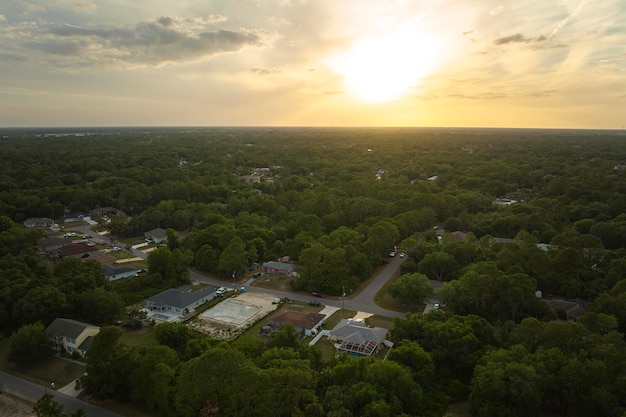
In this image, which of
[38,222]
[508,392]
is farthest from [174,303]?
[38,222]

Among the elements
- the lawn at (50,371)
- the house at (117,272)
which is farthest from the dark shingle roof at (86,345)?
the house at (117,272)

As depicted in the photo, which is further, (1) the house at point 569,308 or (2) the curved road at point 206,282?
(1) the house at point 569,308

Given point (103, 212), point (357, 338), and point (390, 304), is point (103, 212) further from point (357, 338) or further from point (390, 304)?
point (357, 338)

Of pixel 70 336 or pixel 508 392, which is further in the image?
pixel 70 336

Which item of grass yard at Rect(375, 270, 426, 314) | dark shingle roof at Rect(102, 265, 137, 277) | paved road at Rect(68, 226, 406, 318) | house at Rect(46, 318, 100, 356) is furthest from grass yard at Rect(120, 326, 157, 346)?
grass yard at Rect(375, 270, 426, 314)

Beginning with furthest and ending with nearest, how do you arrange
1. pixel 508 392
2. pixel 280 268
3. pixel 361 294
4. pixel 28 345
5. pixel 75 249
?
pixel 75 249 < pixel 280 268 < pixel 361 294 < pixel 28 345 < pixel 508 392

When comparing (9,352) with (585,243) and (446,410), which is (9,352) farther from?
(585,243)

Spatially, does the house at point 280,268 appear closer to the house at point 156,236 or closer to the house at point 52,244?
the house at point 156,236
